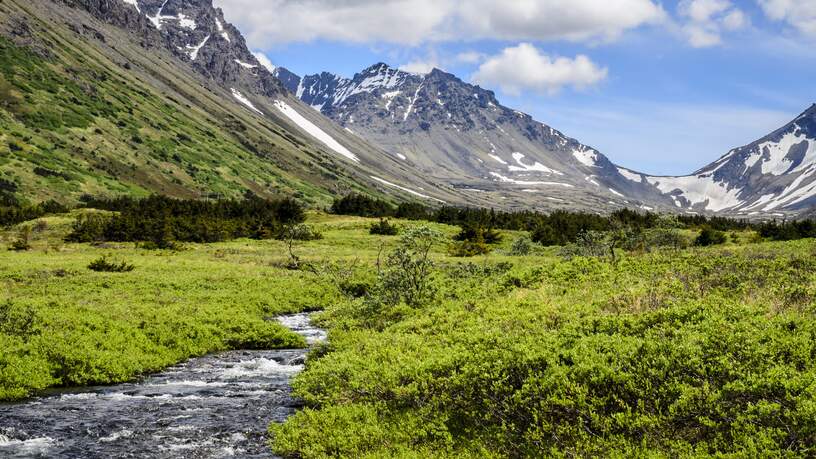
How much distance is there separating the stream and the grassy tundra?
3.11 ft

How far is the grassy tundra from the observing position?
11.8 meters

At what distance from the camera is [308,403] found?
18.8 meters

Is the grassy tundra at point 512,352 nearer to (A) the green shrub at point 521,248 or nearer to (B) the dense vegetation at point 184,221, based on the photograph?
(A) the green shrub at point 521,248

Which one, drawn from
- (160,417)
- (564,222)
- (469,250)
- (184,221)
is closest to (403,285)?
(160,417)

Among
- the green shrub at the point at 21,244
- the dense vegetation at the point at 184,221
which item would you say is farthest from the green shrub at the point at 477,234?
the green shrub at the point at 21,244

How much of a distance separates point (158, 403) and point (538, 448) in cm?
1214

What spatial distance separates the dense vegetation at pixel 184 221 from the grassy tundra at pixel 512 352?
2937 centimetres

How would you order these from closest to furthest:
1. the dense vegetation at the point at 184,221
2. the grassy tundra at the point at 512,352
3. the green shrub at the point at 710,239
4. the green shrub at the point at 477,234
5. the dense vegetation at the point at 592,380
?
the dense vegetation at the point at 592,380
the grassy tundra at the point at 512,352
the green shrub at the point at 710,239
the dense vegetation at the point at 184,221
the green shrub at the point at 477,234

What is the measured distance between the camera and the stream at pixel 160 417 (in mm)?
14805

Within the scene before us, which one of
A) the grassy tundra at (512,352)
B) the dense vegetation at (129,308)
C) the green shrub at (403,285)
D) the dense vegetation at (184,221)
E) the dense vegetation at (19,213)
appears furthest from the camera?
the dense vegetation at (19,213)

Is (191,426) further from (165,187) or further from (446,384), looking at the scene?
(165,187)

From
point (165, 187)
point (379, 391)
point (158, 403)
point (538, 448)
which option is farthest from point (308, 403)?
point (165, 187)

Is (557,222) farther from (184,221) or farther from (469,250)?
(184,221)

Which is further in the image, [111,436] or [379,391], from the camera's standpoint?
[379,391]
